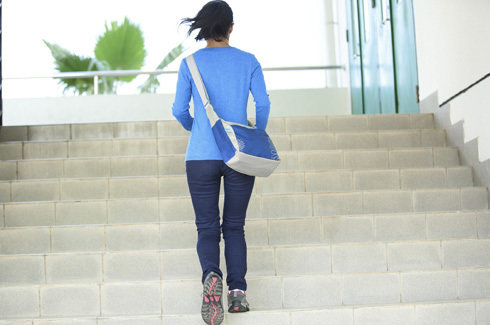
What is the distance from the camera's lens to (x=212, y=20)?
9.90ft

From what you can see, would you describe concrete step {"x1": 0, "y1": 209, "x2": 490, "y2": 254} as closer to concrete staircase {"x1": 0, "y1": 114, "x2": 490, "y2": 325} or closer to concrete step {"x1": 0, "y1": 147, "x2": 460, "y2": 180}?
concrete staircase {"x1": 0, "y1": 114, "x2": 490, "y2": 325}

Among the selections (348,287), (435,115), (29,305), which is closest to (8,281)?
(29,305)

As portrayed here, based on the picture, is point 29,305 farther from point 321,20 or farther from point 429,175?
point 321,20

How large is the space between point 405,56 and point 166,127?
2.89 metres

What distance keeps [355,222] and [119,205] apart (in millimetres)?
1600

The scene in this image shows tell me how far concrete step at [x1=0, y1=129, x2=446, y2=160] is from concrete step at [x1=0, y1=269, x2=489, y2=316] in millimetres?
2257

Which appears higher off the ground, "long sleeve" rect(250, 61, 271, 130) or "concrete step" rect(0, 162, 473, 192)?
"long sleeve" rect(250, 61, 271, 130)

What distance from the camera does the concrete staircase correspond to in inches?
138

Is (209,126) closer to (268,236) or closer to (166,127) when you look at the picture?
(268,236)

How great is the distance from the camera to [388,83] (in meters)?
7.93

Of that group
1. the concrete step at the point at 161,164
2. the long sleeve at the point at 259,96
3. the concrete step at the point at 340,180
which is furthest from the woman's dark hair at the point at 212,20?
the concrete step at the point at 161,164

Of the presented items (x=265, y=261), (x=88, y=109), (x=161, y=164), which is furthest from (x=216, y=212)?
(x=88, y=109)

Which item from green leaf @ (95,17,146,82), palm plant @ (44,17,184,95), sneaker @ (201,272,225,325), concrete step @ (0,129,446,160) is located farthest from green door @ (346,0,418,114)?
sneaker @ (201,272,225,325)

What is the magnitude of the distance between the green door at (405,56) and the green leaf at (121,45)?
4.97m
